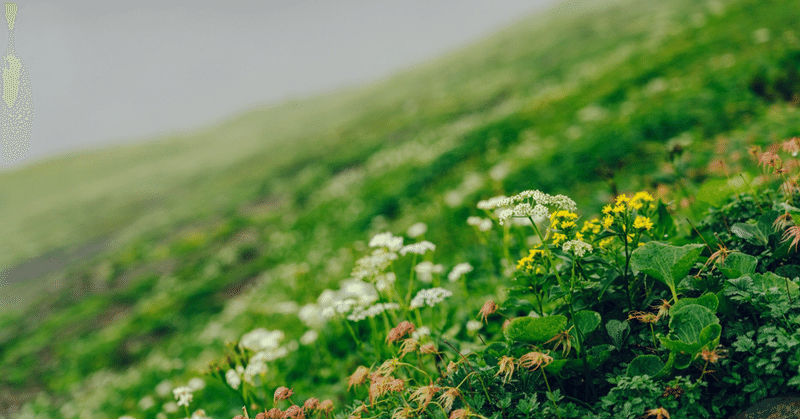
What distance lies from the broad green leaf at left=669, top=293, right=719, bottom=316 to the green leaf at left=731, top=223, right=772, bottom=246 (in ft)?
2.21

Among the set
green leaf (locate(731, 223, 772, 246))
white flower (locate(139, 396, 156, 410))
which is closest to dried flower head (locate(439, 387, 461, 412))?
green leaf (locate(731, 223, 772, 246))

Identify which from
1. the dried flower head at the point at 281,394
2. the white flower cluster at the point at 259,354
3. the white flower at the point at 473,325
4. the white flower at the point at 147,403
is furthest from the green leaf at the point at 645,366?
the white flower at the point at 147,403

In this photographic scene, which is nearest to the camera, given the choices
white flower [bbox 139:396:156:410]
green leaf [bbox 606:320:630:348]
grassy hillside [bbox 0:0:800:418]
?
green leaf [bbox 606:320:630:348]

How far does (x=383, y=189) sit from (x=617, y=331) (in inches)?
383

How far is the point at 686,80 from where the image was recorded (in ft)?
29.0

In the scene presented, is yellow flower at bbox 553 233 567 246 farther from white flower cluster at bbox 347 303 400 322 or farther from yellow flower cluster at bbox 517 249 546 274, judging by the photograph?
white flower cluster at bbox 347 303 400 322

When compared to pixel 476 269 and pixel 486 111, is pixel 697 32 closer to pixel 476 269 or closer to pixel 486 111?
pixel 486 111

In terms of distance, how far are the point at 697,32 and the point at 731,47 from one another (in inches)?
118

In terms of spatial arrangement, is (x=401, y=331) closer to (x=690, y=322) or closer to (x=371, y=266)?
(x=371, y=266)

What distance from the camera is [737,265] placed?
2309 millimetres

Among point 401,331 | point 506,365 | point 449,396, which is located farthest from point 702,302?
point 401,331

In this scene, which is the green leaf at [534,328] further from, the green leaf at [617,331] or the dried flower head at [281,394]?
the dried flower head at [281,394]

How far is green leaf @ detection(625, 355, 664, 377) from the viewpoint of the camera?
6.71 feet

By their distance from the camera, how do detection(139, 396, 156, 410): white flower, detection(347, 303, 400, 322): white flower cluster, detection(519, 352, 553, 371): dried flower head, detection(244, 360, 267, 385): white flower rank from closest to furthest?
detection(519, 352, 553, 371): dried flower head
detection(347, 303, 400, 322): white flower cluster
detection(244, 360, 267, 385): white flower
detection(139, 396, 156, 410): white flower
